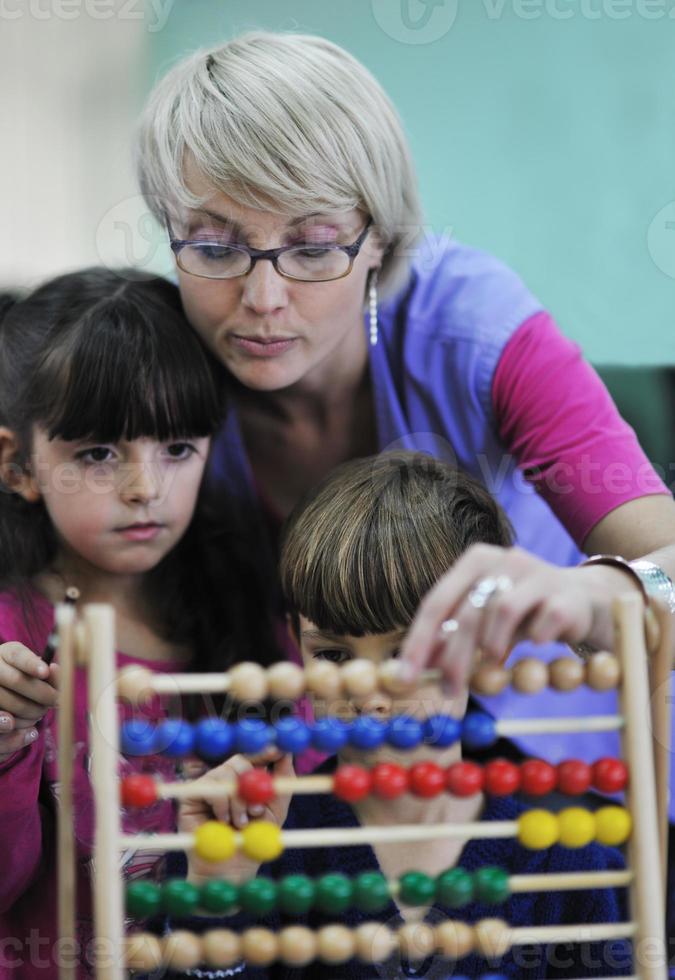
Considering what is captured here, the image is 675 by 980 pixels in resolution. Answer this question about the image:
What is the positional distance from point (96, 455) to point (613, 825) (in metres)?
0.68

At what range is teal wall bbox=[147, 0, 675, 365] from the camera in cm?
217

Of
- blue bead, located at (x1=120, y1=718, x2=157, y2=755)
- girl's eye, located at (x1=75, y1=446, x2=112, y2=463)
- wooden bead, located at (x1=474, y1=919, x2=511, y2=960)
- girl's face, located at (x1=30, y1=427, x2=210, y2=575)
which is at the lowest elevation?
wooden bead, located at (x1=474, y1=919, x2=511, y2=960)

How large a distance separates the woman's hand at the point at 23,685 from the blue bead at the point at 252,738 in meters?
0.21

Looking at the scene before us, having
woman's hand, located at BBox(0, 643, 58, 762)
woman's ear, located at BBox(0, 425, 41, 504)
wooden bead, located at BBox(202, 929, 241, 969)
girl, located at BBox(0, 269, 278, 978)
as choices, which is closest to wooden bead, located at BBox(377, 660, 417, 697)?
wooden bead, located at BBox(202, 929, 241, 969)

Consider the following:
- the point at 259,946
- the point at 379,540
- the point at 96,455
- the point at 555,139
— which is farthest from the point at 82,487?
the point at 555,139

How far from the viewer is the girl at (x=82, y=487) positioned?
1.20 meters

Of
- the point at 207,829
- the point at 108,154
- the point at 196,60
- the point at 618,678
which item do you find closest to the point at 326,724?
the point at 207,829

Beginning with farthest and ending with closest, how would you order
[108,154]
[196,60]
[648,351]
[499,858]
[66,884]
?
[108,154], [648,351], [196,60], [499,858], [66,884]

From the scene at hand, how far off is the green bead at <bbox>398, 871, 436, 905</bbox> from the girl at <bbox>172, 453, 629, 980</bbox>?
0.14 metres

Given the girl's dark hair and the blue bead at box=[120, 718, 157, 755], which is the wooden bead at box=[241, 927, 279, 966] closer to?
the blue bead at box=[120, 718, 157, 755]

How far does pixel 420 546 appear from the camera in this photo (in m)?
1.06

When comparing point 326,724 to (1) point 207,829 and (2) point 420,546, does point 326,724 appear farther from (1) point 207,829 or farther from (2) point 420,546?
(2) point 420,546

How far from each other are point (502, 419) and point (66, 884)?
0.77m

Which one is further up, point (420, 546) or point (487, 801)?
point (420, 546)
